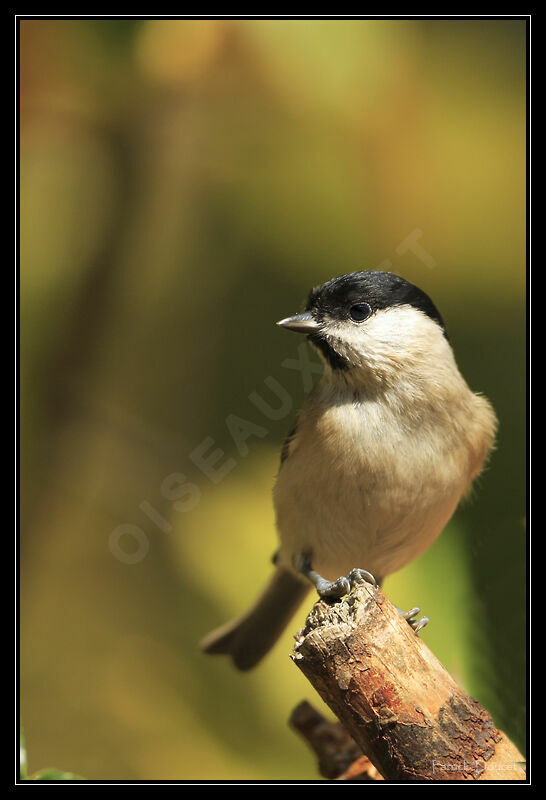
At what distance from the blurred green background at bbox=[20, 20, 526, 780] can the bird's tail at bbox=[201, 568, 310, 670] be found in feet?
0.26

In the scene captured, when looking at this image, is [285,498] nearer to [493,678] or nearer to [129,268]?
[493,678]

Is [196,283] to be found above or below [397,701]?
above

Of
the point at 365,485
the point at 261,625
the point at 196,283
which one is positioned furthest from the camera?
the point at 196,283

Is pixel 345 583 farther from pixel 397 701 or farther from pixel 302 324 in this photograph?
pixel 302 324

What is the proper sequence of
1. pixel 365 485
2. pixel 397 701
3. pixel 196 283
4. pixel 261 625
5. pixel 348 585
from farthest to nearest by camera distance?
pixel 196 283
pixel 261 625
pixel 365 485
pixel 348 585
pixel 397 701

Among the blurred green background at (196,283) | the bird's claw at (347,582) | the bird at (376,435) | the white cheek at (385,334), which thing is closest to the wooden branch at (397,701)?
the bird's claw at (347,582)

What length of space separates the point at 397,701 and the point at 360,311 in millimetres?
672

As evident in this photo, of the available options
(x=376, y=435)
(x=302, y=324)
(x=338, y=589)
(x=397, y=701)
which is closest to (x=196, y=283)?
(x=302, y=324)

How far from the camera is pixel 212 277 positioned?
1882 mm

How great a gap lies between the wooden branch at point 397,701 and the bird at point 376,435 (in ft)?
0.62

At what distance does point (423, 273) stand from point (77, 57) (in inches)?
42.5

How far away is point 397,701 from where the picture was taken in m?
0.90

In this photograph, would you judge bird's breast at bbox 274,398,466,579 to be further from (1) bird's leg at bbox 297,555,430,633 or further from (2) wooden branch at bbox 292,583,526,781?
(2) wooden branch at bbox 292,583,526,781

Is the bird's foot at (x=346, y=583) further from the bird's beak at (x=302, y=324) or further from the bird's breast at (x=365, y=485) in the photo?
the bird's beak at (x=302, y=324)
